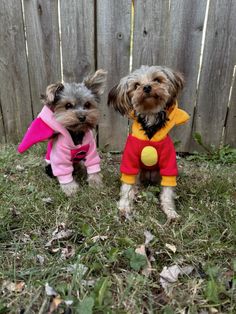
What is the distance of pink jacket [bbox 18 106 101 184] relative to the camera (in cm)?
350

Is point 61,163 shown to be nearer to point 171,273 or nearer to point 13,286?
point 13,286

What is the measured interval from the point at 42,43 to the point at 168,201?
7.92 ft

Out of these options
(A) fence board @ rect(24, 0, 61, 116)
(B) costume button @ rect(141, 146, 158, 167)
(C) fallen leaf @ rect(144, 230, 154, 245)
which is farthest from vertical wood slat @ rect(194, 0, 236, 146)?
(C) fallen leaf @ rect(144, 230, 154, 245)

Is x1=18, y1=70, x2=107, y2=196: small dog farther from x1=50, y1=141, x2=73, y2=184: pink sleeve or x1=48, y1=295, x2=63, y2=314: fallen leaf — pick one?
x1=48, y1=295, x2=63, y2=314: fallen leaf

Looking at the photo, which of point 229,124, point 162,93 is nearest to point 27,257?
point 162,93

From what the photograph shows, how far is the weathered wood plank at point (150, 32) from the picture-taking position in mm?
3863

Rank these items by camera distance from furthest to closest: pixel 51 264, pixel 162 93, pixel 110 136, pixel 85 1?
pixel 110 136 < pixel 85 1 < pixel 162 93 < pixel 51 264

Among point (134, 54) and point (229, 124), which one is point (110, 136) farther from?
point (229, 124)

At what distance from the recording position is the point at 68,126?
3477 millimetres

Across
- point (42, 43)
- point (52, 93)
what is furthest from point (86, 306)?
point (42, 43)

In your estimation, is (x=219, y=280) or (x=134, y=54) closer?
(x=219, y=280)

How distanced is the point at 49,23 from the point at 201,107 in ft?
6.71

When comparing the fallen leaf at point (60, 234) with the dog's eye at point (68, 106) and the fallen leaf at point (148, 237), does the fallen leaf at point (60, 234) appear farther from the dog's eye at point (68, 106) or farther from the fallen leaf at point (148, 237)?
the dog's eye at point (68, 106)

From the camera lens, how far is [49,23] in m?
4.06
